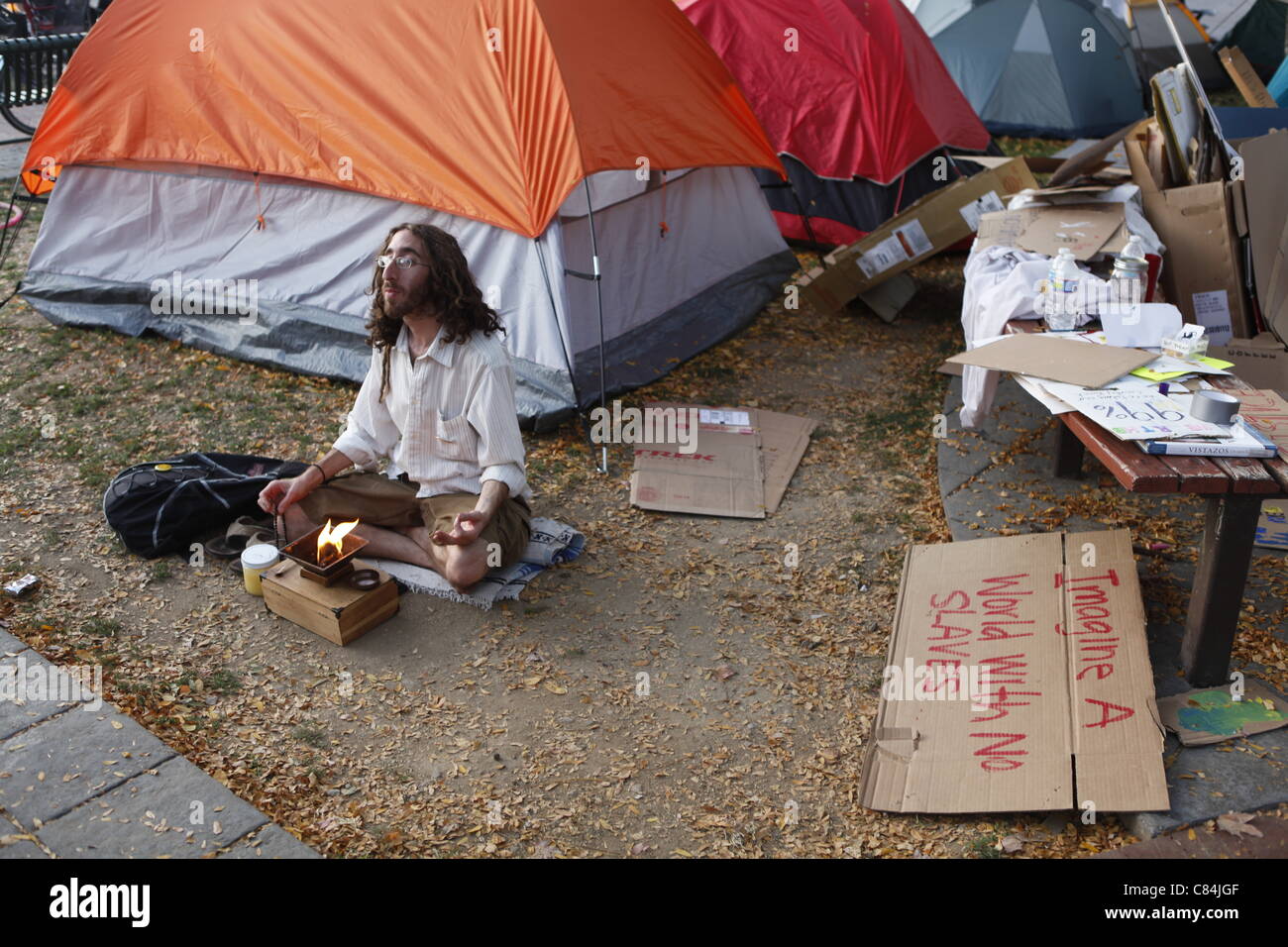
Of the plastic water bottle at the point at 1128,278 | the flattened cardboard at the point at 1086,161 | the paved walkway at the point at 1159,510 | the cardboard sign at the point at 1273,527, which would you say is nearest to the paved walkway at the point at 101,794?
the paved walkway at the point at 1159,510

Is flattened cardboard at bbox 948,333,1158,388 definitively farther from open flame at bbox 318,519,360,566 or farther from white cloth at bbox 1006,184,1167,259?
open flame at bbox 318,519,360,566

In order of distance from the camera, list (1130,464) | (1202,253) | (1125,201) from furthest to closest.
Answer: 1. (1202,253)
2. (1125,201)
3. (1130,464)

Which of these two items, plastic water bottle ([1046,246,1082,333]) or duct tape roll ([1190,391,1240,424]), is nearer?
duct tape roll ([1190,391,1240,424])

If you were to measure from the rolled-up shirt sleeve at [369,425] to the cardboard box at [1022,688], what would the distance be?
6.59ft

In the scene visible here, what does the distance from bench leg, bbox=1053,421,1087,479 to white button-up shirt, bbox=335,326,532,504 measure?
90.1 inches

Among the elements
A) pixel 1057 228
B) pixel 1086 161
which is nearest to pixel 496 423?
pixel 1057 228

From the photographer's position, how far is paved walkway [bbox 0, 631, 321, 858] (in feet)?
9.32

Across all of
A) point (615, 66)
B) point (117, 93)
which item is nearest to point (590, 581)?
point (615, 66)

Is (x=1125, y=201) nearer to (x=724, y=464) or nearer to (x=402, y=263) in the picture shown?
(x=724, y=464)

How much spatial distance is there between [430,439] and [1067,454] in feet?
8.72

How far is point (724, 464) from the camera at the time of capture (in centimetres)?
507

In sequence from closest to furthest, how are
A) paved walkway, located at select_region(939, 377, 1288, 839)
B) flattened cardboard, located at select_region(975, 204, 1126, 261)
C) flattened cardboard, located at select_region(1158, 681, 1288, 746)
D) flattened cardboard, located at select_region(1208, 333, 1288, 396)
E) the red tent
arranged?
paved walkway, located at select_region(939, 377, 1288, 839) < flattened cardboard, located at select_region(1158, 681, 1288, 746) < flattened cardboard, located at select_region(975, 204, 1126, 261) < flattened cardboard, located at select_region(1208, 333, 1288, 396) < the red tent

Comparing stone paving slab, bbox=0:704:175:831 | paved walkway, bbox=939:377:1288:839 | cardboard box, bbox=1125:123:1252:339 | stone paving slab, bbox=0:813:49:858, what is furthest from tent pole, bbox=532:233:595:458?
stone paving slab, bbox=0:813:49:858

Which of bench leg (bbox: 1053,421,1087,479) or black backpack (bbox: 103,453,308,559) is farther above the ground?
black backpack (bbox: 103,453,308,559)
